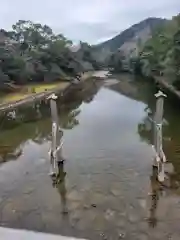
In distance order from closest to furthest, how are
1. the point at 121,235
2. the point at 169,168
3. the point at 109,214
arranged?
the point at 121,235
the point at 109,214
the point at 169,168

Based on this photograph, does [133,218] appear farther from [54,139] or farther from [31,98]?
[31,98]

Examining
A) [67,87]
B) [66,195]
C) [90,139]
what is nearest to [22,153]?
[90,139]

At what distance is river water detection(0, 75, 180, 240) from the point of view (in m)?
6.62

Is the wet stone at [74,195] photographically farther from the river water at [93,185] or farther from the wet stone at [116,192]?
the wet stone at [116,192]

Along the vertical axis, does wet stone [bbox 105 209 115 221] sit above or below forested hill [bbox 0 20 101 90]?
below

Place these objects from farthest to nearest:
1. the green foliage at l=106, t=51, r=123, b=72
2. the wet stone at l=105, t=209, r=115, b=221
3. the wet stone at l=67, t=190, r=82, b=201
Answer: the green foliage at l=106, t=51, r=123, b=72 < the wet stone at l=67, t=190, r=82, b=201 < the wet stone at l=105, t=209, r=115, b=221

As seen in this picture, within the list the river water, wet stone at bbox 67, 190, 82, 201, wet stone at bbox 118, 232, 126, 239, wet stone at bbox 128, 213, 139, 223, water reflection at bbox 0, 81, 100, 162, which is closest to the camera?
wet stone at bbox 118, 232, 126, 239

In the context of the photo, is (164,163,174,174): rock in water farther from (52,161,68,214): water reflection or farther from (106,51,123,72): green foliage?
(106,51,123,72): green foliage

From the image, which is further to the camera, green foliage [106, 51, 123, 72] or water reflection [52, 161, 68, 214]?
green foliage [106, 51, 123, 72]

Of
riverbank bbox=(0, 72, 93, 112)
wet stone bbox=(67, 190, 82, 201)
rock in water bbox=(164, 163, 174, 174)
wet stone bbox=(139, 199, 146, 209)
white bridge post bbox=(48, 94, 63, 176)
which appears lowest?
wet stone bbox=(67, 190, 82, 201)

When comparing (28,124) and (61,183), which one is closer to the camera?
(61,183)

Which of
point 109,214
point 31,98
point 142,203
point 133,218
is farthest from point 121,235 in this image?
point 31,98

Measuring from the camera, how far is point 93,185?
8586mm

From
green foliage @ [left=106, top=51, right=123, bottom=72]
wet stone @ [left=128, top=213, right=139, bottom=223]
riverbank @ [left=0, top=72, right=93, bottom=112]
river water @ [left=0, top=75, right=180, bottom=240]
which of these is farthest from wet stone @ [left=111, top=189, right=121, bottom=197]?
green foliage @ [left=106, top=51, right=123, bottom=72]
